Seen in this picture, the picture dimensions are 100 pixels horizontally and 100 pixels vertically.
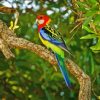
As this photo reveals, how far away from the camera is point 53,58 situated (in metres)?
2.79

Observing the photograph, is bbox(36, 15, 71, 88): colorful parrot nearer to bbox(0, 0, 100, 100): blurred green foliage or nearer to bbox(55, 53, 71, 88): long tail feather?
bbox(55, 53, 71, 88): long tail feather

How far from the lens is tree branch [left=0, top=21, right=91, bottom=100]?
265 centimetres

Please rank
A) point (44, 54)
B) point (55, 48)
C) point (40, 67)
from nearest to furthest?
point (44, 54)
point (55, 48)
point (40, 67)

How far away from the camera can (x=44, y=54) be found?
270 cm

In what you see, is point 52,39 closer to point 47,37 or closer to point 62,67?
point 47,37

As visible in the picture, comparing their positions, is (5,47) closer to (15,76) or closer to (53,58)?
(53,58)

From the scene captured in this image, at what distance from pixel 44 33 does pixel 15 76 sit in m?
2.05

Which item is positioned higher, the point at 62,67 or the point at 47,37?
the point at 47,37

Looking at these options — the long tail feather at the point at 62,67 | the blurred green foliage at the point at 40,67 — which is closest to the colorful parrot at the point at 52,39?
the long tail feather at the point at 62,67

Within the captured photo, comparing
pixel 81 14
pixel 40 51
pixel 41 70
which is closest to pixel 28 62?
pixel 41 70

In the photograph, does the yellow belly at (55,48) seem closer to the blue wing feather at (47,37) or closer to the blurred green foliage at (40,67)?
the blue wing feather at (47,37)

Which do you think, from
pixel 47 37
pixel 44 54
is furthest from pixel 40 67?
pixel 44 54

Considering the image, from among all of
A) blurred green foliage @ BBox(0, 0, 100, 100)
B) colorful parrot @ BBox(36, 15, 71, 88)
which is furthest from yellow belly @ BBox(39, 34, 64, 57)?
blurred green foliage @ BBox(0, 0, 100, 100)

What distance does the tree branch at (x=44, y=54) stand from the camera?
2654mm
